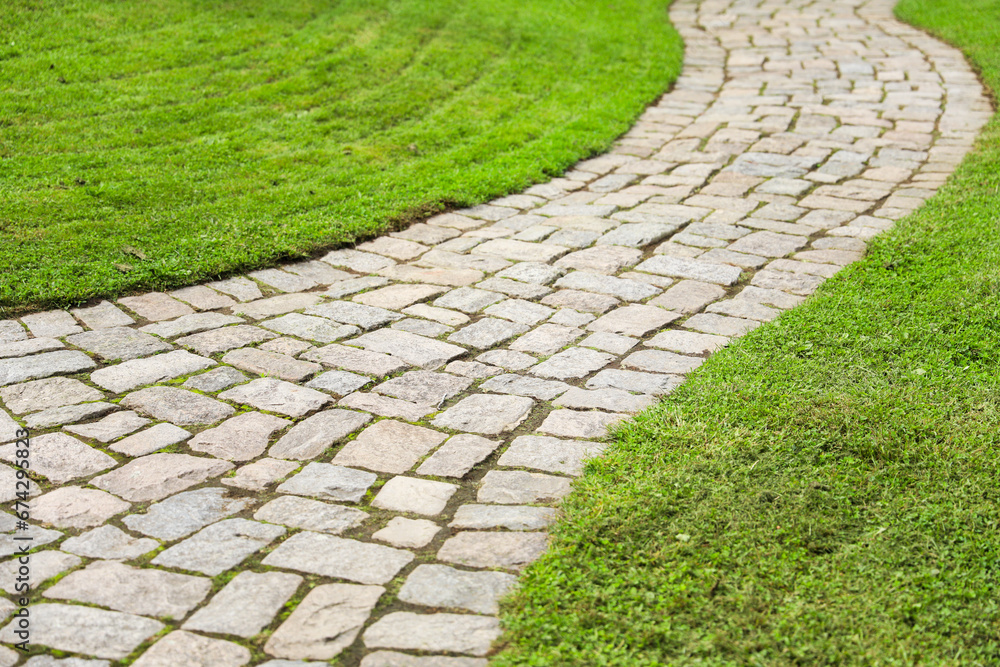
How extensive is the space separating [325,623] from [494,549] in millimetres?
614

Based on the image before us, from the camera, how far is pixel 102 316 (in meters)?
4.67

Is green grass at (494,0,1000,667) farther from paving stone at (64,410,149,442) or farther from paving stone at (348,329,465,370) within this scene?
paving stone at (64,410,149,442)

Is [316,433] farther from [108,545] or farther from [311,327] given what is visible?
[311,327]

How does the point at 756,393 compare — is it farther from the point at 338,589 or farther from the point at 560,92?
the point at 560,92

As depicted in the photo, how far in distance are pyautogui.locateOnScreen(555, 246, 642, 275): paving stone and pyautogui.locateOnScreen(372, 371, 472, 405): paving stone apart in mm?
1508

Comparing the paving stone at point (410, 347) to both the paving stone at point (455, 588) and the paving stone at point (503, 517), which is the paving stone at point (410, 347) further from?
the paving stone at point (455, 588)

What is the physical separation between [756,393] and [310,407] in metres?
1.87

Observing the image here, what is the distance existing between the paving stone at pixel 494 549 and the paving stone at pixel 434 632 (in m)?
0.26

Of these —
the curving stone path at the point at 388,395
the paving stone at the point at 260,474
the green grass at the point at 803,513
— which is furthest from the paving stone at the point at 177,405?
the green grass at the point at 803,513

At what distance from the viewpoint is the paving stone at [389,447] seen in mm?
3465

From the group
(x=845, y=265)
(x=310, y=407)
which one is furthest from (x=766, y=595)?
(x=845, y=265)

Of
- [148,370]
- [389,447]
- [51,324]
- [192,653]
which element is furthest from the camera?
[51,324]

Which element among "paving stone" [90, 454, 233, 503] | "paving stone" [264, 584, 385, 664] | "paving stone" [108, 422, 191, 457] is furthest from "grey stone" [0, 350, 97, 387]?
"paving stone" [264, 584, 385, 664]

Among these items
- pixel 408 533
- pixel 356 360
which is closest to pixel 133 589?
pixel 408 533
